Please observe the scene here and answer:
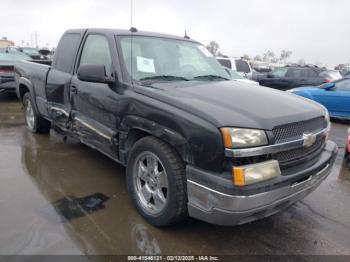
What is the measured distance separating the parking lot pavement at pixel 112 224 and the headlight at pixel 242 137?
102 centimetres

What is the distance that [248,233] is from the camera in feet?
10.1

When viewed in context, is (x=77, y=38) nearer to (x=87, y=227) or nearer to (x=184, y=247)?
(x=87, y=227)

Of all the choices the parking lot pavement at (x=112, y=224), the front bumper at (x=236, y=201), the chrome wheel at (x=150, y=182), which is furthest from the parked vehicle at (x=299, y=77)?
the chrome wheel at (x=150, y=182)

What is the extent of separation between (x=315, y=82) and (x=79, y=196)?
38.8 ft

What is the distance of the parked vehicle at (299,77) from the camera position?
42.4 feet

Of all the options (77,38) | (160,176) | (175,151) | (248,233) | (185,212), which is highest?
(77,38)

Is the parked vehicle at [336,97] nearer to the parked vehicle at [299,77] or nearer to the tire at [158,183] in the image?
the parked vehicle at [299,77]

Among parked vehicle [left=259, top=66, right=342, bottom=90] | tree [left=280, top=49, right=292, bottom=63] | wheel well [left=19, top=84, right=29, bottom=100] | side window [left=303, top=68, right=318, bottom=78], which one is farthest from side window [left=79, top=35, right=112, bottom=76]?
tree [left=280, top=49, right=292, bottom=63]

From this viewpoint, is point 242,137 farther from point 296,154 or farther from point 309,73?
point 309,73

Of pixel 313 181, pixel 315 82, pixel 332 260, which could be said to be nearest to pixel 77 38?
pixel 313 181

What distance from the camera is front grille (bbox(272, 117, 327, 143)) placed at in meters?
2.57

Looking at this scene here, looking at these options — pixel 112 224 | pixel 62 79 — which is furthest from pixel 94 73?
pixel 112 224

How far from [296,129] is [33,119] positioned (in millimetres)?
4958

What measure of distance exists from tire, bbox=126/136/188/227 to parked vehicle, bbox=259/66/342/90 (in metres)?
11.6
